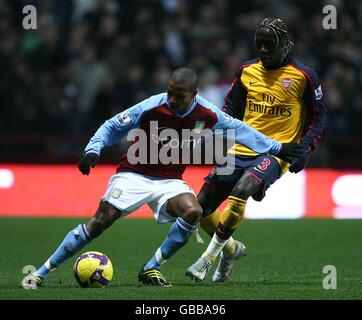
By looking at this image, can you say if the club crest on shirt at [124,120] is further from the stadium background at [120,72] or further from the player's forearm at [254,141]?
the stadium background at [120,72]

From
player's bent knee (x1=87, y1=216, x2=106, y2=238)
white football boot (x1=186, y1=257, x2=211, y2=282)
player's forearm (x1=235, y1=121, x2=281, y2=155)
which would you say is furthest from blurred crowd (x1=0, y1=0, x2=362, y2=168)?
player's bent knee (x1=87, y1=216, x2=106, y2=238)

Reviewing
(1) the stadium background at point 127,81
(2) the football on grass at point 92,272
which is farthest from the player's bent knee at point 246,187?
(1) the stadium background at point 127,81

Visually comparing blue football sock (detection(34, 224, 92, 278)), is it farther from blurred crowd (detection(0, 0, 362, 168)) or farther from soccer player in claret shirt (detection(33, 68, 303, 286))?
blurred crowd (detection(0, 0, 362, 168))

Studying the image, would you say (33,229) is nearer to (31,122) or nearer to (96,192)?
(96,192)

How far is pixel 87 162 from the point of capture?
8102mm

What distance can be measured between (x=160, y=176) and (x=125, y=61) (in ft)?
29.5

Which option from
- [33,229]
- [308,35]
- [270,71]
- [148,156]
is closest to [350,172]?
[308,35]

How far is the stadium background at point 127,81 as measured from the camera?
15.9 meters

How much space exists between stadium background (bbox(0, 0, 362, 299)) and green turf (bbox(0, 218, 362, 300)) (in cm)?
26

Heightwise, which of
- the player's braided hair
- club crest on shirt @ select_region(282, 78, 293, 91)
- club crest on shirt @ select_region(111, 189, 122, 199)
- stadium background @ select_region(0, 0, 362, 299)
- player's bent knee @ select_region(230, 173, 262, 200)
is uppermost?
stadium background @ select_region(0, 0, 362, 299)

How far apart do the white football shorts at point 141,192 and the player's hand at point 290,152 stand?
0.85 m

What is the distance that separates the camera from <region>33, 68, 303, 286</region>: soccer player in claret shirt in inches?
332

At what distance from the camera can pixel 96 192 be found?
52.3ft

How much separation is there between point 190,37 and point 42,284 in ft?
32.8
